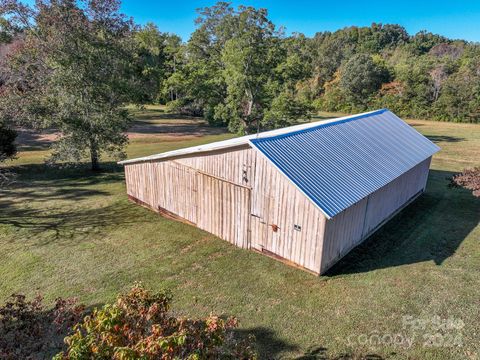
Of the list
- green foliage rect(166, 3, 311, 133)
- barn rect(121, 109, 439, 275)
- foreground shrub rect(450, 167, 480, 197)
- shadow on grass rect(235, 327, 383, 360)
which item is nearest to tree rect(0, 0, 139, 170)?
barn rect(121, 109, 439, 275)

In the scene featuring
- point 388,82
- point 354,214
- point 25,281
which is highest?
point 388,82

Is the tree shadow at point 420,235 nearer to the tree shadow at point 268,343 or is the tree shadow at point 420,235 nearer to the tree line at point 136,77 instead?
the tree shadow at point 268,343

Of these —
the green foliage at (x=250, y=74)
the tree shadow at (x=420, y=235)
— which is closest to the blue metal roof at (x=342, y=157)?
the tree shadow at (x=420, y=235)

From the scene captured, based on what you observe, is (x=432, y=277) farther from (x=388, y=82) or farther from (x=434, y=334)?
(x=388, y=82)

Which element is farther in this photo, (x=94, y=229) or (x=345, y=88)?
(x=345, y=88)

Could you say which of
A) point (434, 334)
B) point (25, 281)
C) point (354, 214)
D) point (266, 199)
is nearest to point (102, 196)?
point (25, 281)

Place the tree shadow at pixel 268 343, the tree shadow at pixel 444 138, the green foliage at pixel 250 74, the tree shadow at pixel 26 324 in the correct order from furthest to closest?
1. the tree shadow at pixel 444 138
2. the green foliage at pixel 250 74
3. the tree shadow at pixel 268 343
4. the tree shadow at pixel 26 324

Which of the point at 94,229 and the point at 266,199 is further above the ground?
the point at 266,199
